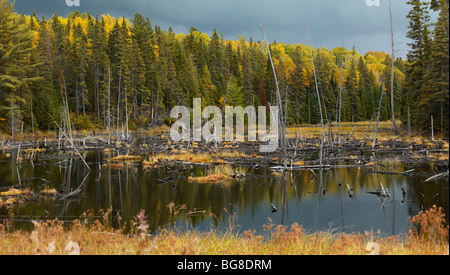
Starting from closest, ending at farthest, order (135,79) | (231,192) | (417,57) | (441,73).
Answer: (231,192)
(441,73)
(417,57)
(135,79)

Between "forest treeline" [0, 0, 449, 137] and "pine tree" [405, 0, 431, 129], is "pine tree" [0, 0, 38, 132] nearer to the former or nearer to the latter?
"forest treeline" [0, 0, 449, 137]

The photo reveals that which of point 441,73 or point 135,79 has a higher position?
point 135,79

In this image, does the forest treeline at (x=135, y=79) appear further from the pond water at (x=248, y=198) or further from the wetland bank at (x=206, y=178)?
the pond water at (x=248, y=198)

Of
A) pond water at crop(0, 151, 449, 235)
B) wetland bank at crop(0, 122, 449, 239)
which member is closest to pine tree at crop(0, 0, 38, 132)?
wetland bank at crop(0, 122, 449, 239)

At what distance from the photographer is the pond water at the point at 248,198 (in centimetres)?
1267

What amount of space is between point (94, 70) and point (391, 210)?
214 feet

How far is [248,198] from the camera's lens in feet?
52.9

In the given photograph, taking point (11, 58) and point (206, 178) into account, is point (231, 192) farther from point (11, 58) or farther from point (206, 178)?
point (11, 58)

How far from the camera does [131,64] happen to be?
67625mm

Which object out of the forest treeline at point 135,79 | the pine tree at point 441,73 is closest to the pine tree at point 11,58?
the forest treeline at point 135,79

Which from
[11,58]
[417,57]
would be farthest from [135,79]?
[417,57]
